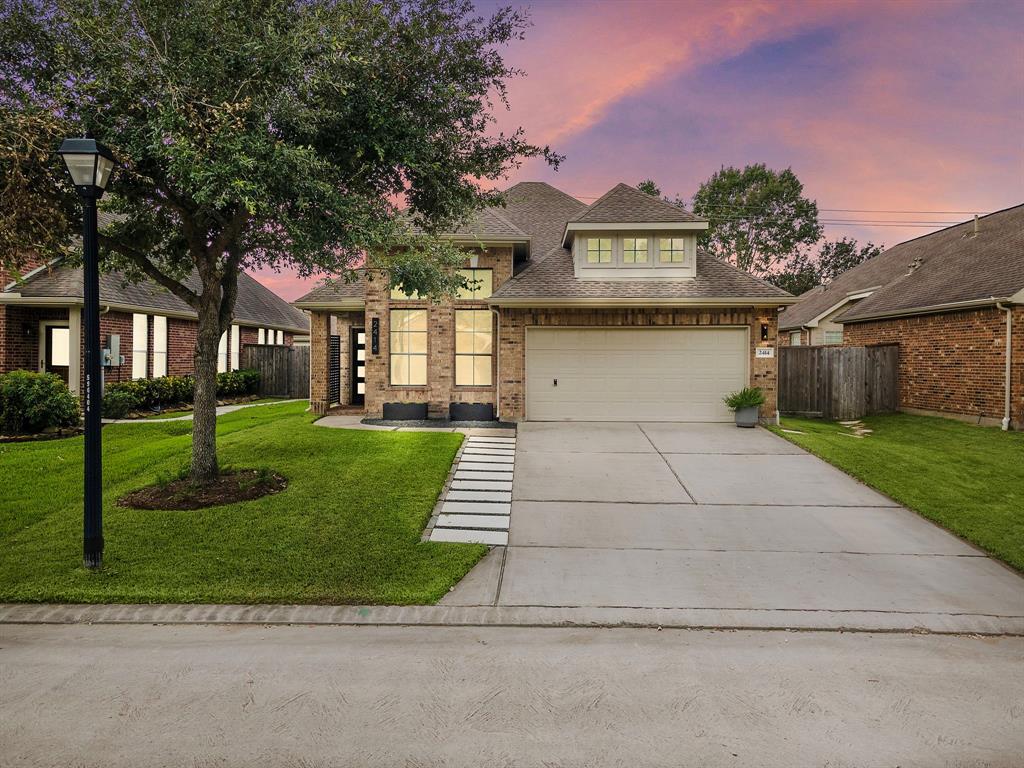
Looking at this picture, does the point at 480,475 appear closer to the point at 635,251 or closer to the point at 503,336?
the point at 503,336

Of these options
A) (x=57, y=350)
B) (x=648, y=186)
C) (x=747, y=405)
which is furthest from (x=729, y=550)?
(x=648, y=186)

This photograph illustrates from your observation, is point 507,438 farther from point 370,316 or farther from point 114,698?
point 114,698

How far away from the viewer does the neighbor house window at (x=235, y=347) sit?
20.4 metres

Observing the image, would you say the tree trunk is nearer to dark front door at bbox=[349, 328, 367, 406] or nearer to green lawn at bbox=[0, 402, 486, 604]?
green lawn at bbox=[0, 402, 486, 604]

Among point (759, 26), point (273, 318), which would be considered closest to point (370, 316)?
Result: point (759, 26)

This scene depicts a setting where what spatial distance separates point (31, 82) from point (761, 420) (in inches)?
523

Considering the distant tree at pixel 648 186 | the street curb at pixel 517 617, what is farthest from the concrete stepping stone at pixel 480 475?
the distant tree at pixel 648 186

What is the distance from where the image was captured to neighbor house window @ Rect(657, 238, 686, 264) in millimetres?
12766

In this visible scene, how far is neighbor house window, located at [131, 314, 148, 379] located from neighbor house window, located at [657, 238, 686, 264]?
48.5ft

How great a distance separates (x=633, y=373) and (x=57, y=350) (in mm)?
14819

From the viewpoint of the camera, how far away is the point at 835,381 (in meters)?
14.9

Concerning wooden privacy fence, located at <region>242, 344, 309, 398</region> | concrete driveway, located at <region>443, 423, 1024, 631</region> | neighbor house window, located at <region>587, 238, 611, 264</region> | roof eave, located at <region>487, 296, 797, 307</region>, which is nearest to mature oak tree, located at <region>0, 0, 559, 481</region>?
concrete driveway, located at <region>443, 423, 1024, 631</region>

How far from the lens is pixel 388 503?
663 centimetres

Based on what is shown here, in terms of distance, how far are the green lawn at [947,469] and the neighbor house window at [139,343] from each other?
17045 millimetres
